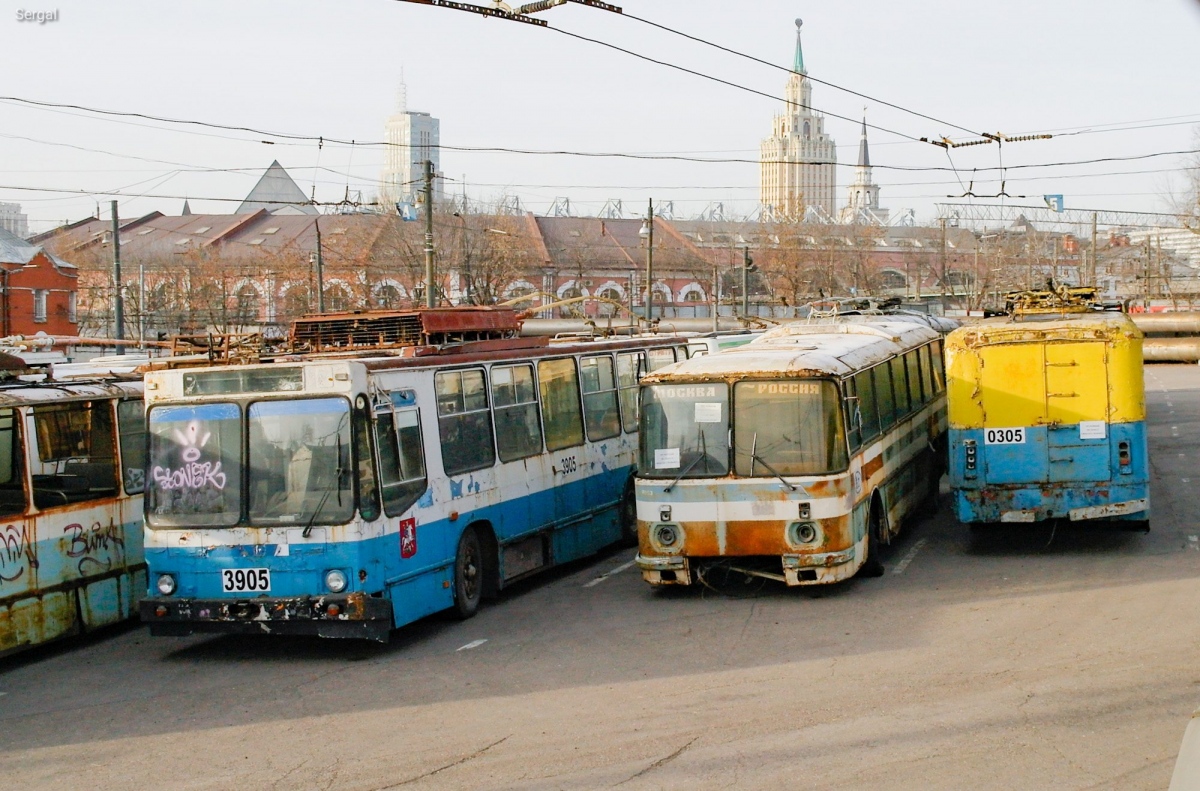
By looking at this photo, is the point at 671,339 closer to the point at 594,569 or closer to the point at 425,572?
the point at 594,569

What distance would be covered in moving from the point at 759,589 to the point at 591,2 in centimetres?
607

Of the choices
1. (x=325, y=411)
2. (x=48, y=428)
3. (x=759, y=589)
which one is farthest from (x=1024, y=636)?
(x=48, y=428)

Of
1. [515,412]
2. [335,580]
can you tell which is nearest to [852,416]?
[515,412]

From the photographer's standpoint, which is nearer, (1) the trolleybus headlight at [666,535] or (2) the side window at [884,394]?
(1) the trolleybus headlight at [666,535]

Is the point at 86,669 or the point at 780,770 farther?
the point at 86,669

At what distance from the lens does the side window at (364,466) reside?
11.3 m

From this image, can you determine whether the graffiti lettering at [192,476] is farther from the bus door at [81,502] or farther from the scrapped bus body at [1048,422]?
the scrapped bus body at [1048,422]

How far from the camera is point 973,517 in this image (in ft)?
49.8

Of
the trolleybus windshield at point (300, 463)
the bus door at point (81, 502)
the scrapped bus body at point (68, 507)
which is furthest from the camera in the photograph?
the bus door at point (81, 502)

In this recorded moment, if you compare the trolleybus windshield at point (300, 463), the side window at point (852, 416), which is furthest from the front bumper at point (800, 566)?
the trolleybus windshield at point (300, 463)

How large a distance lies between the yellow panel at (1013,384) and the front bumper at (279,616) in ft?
24.4

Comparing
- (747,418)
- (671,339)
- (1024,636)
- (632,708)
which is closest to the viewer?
(632,708)

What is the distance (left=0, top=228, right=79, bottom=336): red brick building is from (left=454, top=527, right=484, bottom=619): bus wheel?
161ft

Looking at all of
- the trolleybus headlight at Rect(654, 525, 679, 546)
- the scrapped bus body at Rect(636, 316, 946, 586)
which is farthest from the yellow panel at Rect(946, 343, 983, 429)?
the trolleybus headlight at Rect(654, 525, 679, 546)
